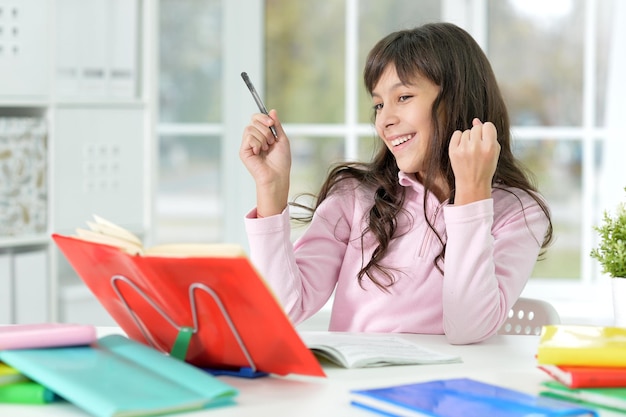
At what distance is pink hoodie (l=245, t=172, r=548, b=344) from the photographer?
155 centimetres

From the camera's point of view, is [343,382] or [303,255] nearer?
[343,382]

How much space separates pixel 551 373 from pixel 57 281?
6.80ft

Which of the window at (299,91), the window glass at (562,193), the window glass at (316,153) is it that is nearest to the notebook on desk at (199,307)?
the window at (299,91)

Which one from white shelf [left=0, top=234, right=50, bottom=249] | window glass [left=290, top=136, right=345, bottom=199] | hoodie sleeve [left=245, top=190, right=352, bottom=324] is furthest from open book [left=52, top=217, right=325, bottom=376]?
window glass [left=290, top=136, right=345, bottom=199]

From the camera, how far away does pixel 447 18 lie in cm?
339

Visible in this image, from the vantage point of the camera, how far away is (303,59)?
12.6ft

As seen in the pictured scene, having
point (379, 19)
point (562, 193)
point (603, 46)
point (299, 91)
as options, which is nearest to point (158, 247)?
point (379, 19)

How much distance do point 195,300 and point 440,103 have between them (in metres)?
0.86

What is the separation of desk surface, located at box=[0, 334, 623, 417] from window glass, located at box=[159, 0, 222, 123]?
2511 millimetres

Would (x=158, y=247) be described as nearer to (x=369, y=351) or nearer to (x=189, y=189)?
(x=369, y=351)

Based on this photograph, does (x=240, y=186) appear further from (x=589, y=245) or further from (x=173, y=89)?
(x=589, y=245)

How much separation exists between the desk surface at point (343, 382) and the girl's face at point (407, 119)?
49 cm

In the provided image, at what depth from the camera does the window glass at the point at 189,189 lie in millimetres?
3752

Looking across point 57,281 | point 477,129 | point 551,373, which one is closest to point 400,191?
point 477,129
